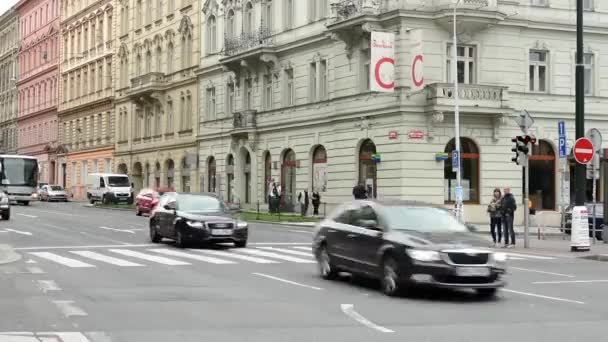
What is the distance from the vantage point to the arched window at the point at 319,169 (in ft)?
148

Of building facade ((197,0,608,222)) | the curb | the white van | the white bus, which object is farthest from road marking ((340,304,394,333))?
the white van

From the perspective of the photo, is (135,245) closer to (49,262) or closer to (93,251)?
(93,251)

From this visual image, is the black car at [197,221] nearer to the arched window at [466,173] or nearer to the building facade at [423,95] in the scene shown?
the building facade at [423,95]

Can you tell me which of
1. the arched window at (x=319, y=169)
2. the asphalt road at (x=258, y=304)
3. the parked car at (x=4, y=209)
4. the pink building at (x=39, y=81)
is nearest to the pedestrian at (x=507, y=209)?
the asphalt road at (x=258, y=304)

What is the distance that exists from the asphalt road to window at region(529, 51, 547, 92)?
21.8 metres

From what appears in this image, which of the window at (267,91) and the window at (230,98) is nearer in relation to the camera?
the window at (267,91)

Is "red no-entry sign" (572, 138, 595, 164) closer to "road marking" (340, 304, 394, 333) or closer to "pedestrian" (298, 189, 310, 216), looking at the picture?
"road marking" (340, 304, 394, 333)

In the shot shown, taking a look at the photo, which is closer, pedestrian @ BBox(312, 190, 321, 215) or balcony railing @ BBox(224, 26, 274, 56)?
pedestrian @ BBox(312, 190, 321, 215)

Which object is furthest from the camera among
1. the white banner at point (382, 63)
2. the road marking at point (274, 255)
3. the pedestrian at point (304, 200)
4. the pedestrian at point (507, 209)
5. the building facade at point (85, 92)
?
the building facade at point (85, 92)

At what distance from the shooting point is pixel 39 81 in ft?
324

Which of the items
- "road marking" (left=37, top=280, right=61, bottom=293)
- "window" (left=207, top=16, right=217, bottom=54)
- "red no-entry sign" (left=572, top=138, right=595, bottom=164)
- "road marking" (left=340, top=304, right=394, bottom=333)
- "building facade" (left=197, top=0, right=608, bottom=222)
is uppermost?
"window" (left=207, top=16, right=217, bottom=54)

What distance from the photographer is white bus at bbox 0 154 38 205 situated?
186 feet

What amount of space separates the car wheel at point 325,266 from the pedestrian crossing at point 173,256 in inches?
133

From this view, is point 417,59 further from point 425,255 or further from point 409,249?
point 425,255
